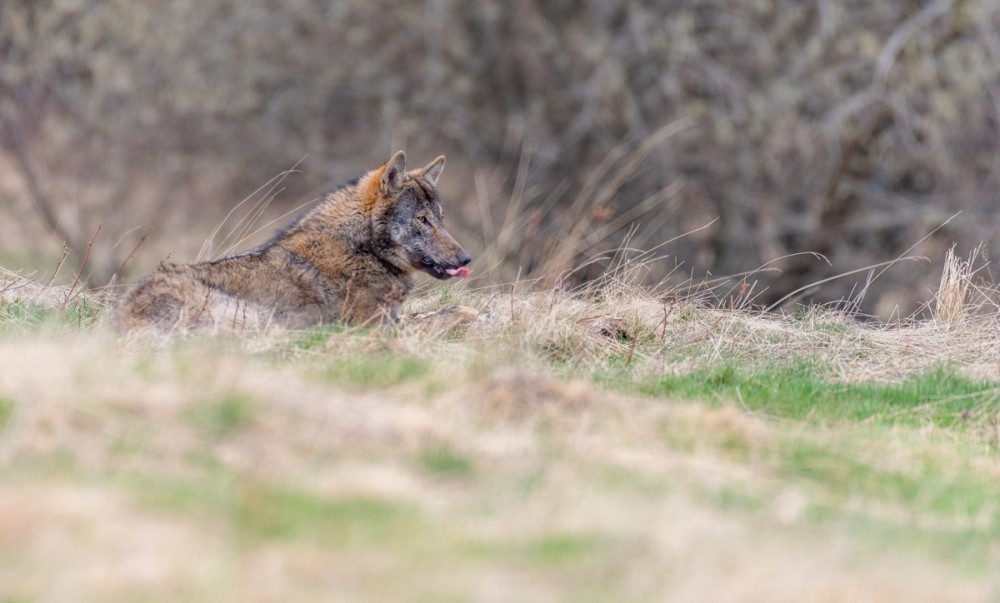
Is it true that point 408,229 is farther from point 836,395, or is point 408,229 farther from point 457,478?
point 457,478

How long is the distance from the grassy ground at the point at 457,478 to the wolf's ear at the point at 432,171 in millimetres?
2215

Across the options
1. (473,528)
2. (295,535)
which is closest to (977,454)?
(473,528)

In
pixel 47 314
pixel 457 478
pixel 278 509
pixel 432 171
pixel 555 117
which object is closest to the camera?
pixel 278 509

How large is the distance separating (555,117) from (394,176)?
29.9 feet

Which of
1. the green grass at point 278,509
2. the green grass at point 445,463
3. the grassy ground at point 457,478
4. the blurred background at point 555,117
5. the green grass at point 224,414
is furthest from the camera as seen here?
the blurred background at point 555,117

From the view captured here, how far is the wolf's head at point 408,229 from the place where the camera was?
9039 millimetres

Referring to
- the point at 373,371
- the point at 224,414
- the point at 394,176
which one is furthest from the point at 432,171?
the point at 224,414

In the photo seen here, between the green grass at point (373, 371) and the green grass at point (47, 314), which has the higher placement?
the green grass at point (373, 371)

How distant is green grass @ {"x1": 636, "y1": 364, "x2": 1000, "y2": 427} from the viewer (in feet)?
23.4

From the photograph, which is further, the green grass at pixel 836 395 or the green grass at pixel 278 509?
the green grass at pixel 836 395

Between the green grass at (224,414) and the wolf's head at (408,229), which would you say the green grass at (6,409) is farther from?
the wolf's head at (408,229)

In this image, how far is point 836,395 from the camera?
295 inches

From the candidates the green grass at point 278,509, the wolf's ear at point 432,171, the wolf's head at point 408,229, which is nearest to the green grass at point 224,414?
the green grass at point 278,509

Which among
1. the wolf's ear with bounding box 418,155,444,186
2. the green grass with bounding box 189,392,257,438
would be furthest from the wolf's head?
the green grass with bounding box 189,392,257,438
